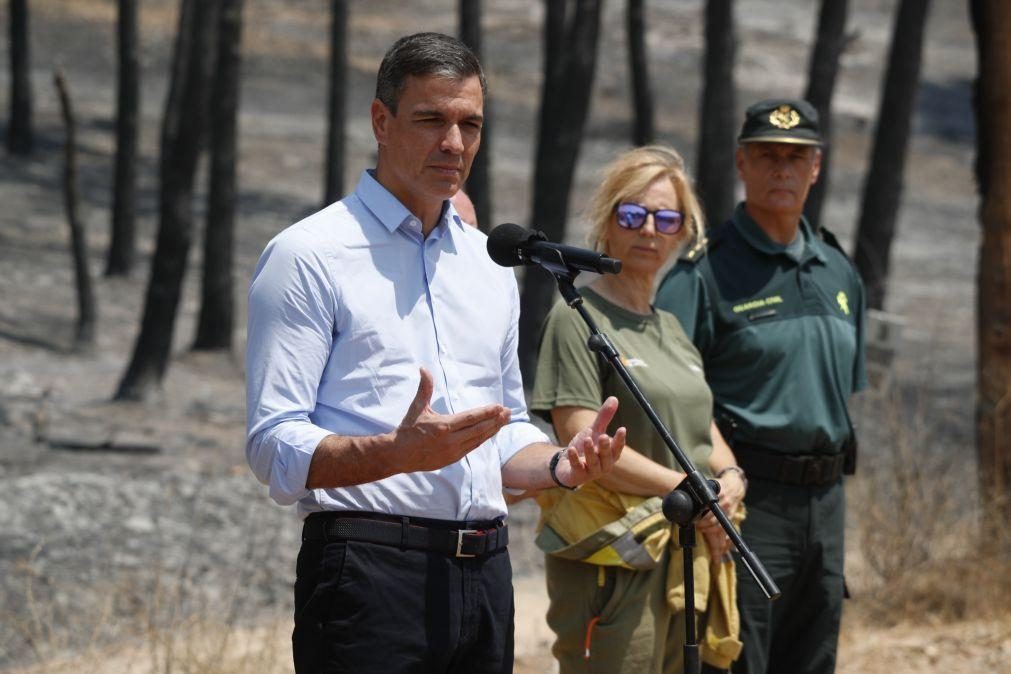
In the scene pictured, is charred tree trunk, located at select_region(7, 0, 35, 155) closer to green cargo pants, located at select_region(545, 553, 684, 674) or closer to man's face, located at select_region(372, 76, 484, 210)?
green cargo pants, located at select_region(545, 553, 684, 674)

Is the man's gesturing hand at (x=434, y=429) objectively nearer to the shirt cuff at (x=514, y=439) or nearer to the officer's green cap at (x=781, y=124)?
the shirt cuff at (x=514, y=439)

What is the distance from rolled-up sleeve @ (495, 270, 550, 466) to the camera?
3.48m

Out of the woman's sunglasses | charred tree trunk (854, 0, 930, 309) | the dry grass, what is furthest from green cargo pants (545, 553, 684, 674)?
charred tree trunk (854, 0, 930, 309)

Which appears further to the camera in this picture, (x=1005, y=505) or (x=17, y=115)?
(x=17, y=115)

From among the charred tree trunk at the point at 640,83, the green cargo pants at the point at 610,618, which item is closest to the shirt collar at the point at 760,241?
the green cargo pants at the point at 610,618

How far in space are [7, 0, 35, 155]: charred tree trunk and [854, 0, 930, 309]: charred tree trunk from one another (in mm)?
14965

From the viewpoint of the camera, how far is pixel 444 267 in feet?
11.0

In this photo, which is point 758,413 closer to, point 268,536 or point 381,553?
point 381,553

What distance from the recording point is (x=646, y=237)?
449 centimetres

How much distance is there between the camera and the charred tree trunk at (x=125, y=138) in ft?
63.7

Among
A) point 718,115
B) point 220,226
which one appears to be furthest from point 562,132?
point 220,226

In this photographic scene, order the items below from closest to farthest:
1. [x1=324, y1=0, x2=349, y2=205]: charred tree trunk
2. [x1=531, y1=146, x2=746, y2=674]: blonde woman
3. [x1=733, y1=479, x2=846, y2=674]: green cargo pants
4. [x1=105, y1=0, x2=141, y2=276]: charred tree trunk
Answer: [x1=531, y1=146, x2=746, y2=674]: blonde woman
[x1=733, y1=479, x2=846, y2=674]: green cargo pants
[x1=105, y1=0, x2=141, y2=276]: charred tree trunk
[x1=324, y1=0, x2=349, y2=205]: charred tree trunk

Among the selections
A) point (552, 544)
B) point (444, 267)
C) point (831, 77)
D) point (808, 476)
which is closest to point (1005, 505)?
point (808, 476)

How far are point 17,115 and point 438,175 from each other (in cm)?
2339
